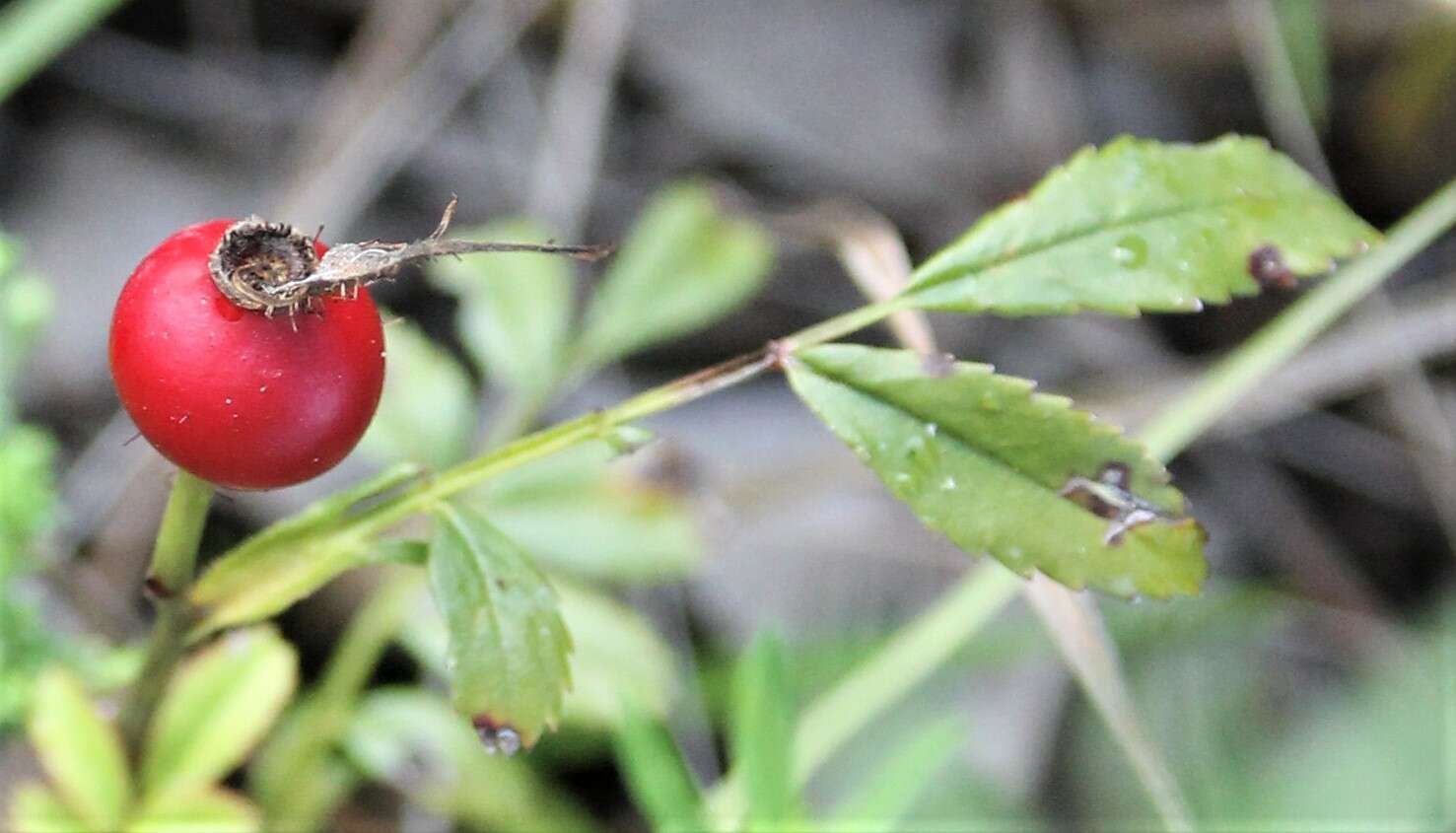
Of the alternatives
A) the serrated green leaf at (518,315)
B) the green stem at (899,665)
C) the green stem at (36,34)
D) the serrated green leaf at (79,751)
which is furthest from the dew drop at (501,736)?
the green stem at (36,34)

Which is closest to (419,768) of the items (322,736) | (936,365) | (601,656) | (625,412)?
(322,736)

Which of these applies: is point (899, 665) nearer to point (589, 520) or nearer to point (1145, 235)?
point (589, 520)

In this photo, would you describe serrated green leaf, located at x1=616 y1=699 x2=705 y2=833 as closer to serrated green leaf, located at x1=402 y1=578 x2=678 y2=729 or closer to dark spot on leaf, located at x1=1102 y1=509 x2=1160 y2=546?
serrated green leaf, located at x1=402 y1=578 x2=678 y2=729

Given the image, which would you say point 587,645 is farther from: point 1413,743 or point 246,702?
point 1413,743

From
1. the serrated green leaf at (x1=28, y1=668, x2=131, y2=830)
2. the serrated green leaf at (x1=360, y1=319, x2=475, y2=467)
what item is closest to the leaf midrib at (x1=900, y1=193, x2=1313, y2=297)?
the serrated green leaf at (x1=28, y1=668, x2=131, y2=830)

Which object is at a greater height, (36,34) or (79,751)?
(36,34)
